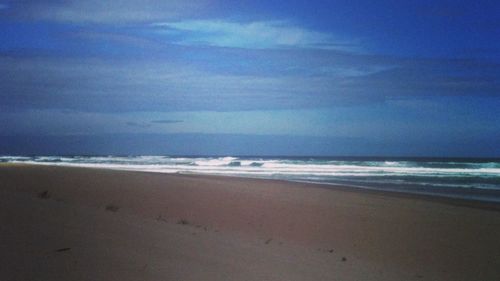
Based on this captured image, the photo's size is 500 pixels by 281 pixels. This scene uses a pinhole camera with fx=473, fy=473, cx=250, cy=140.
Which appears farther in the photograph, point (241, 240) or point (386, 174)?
point (386, 174)

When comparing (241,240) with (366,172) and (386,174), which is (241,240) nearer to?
(386,174)

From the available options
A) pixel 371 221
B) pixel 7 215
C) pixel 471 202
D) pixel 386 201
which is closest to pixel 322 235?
pixel 371 221

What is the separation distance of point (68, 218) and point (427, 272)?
6.78 meters

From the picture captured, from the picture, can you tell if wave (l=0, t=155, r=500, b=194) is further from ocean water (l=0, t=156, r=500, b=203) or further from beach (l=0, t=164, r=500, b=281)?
beach (l=0, t=164, r=500, b=281)

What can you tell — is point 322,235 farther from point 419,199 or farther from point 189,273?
point 419,199

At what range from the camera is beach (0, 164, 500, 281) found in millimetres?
6340

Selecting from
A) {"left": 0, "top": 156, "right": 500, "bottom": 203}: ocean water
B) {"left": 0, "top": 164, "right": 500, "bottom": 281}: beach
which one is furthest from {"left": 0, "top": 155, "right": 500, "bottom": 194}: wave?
{"left": 0, "top": 164, "right": 500, "bottom": 281}: beach

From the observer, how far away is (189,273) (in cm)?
617

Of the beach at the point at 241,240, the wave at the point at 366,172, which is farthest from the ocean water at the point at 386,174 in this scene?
the beach at the point at 241,240

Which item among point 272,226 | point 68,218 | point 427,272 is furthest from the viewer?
point 272,226

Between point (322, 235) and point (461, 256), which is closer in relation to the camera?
point (461, 256)

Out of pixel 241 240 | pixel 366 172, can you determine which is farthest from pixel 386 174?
pixel 241 240

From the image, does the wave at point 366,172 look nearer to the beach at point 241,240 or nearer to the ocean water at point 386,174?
the ocean water at point 386,174

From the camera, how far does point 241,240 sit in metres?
9.02
